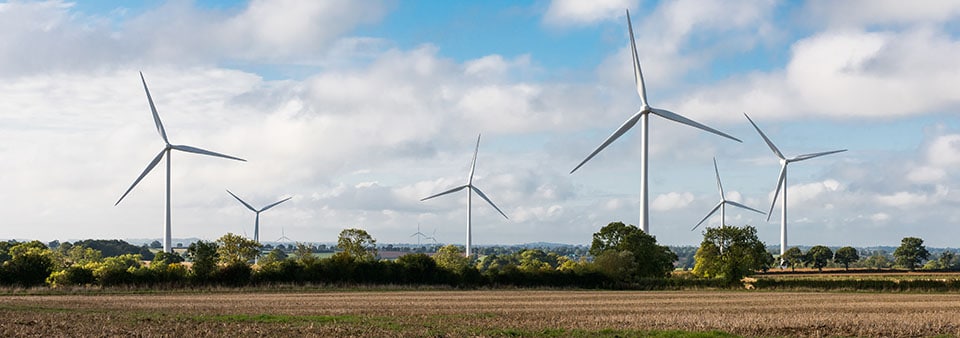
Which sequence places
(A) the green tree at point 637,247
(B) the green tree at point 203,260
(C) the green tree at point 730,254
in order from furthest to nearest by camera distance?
(A) the green tree at point 637,247 → (C) the green tree at point 730,254 → (B) the green tree at point 203,260

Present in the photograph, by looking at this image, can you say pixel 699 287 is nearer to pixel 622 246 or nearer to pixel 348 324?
pixel 622 246

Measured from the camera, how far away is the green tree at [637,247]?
452ft

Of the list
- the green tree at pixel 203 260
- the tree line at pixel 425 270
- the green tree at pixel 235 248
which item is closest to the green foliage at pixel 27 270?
the tree line at pixel 425 270

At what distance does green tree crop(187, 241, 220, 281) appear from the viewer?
10181 cm

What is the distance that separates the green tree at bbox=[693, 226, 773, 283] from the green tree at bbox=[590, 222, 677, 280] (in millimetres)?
5634

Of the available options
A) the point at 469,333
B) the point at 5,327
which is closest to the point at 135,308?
the point at 5,327

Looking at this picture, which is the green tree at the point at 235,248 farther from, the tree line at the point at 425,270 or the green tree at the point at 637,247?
the green tree at the point at 637,247

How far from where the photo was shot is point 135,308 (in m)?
60.0

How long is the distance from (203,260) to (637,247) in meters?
60.4

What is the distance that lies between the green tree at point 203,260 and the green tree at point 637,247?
172 feet

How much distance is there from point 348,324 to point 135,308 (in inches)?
882

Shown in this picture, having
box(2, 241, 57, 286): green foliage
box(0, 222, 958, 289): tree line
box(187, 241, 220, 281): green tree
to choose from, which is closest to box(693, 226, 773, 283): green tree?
box(0, 222, 958, 289): tree line

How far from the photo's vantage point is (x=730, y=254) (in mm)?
127062

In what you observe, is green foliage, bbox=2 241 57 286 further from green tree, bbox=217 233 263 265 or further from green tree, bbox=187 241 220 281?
green tree, bbox=217 233 263 265
